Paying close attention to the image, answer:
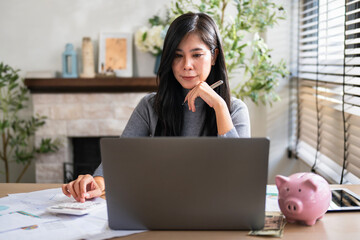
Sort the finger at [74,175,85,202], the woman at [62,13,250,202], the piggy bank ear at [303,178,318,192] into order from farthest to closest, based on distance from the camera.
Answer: the woman at [62,13,250,202] → the finger at [74,175,85,202] → the piggy bank ear at [303,178,318,192]

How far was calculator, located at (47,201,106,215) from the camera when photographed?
4.09 ft

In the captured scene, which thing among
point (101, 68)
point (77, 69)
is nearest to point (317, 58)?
point (101, 68)

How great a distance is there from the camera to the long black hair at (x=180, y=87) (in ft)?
5.48

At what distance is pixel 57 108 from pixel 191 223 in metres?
2.63

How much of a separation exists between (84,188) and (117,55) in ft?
7.37

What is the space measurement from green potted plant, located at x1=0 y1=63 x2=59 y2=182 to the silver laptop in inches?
101

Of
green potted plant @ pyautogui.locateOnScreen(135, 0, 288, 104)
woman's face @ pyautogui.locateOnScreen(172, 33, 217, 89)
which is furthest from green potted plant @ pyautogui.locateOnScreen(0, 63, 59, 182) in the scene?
woman's face @ pyautogui.locateOnScreen(172, 33, 217, 89)

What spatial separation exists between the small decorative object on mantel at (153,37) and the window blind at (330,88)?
1.04m

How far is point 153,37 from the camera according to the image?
3.32 metres

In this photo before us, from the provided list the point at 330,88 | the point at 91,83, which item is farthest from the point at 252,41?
the point at 91,83

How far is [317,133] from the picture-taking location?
2746mm

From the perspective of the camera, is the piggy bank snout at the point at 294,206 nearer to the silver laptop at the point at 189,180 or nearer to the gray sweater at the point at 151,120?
the silver laptop at the point at 189,180

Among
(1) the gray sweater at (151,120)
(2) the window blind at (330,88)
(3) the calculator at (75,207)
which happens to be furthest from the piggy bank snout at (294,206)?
(2) the window blind at (330,88)

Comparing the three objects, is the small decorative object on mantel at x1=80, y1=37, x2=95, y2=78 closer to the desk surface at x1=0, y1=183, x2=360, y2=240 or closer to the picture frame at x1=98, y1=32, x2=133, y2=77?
the picture frame at x1=98, y1=32, x2=133, y2=77
